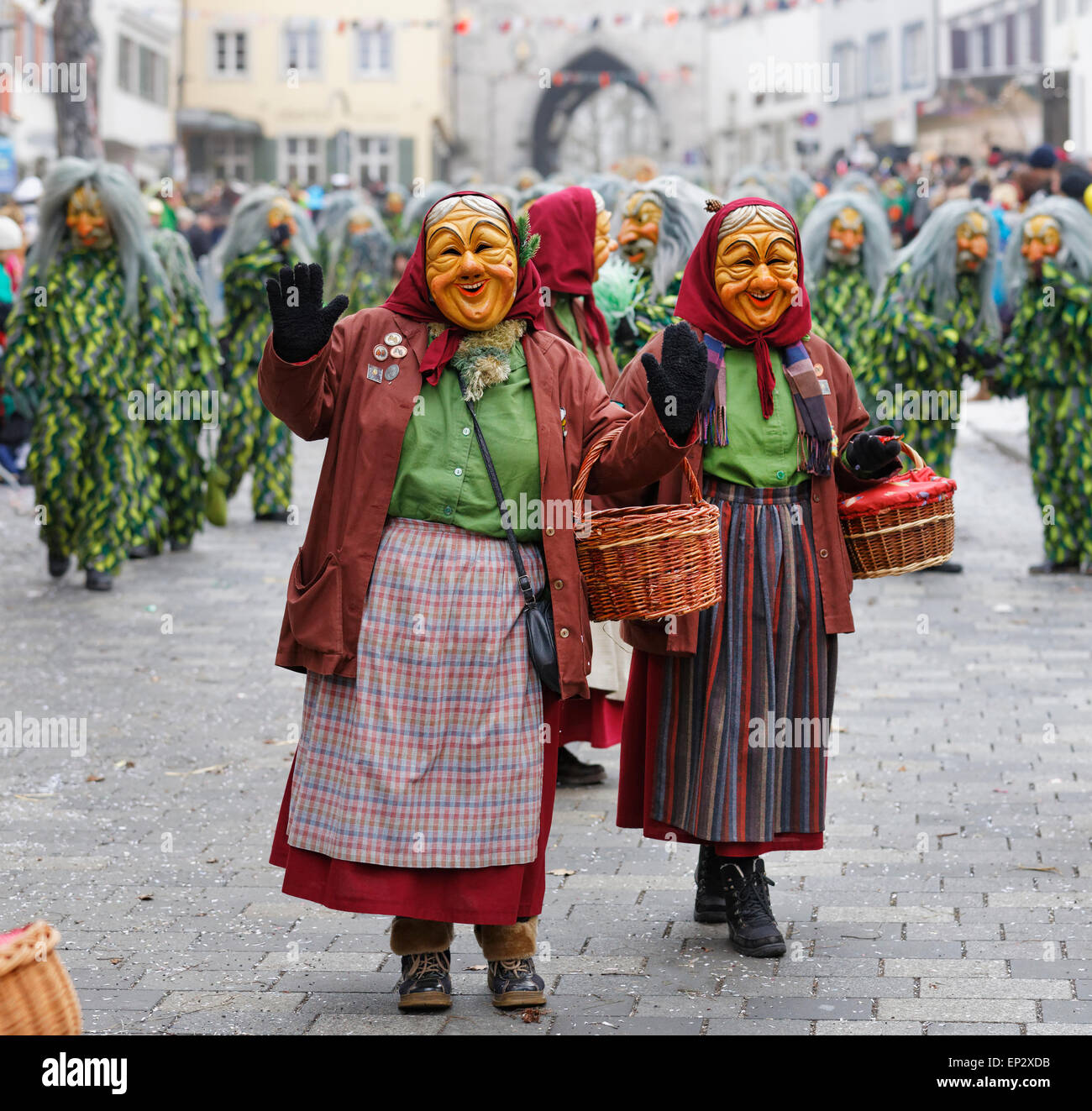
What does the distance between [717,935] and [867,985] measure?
0.54 meters

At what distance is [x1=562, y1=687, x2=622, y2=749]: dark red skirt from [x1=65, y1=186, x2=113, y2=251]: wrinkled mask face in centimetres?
461

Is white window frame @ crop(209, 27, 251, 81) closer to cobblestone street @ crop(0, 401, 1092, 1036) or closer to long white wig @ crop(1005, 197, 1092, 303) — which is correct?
long white wig @ crop(1005, 197, 1092, 303)

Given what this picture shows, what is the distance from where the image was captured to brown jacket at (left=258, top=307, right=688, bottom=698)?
4188mm

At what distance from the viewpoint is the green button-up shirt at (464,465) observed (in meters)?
4.24

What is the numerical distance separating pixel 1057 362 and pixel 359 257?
763 cm

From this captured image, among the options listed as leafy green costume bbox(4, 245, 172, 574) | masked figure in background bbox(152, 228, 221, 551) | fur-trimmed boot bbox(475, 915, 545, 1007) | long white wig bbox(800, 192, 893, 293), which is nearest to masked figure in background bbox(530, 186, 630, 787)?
fur-trimmed boot bbox(475, 915, 545, 1007)

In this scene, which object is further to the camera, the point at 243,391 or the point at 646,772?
the point at 243,391

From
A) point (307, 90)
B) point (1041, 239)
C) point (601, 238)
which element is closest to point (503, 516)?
point (601, 238)

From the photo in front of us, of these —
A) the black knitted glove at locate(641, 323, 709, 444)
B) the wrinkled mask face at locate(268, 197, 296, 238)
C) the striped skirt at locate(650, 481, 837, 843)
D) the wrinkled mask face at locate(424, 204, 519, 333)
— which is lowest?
the striped skirt at locate(650, 481, 837, 843)

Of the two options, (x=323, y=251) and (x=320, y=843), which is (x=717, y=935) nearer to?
(x=320, y=843)

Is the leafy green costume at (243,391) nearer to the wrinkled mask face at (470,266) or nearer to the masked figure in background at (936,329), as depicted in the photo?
the masked figure in background at (936,329)

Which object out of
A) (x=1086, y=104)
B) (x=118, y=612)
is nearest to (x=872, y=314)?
(x=118, y=612)

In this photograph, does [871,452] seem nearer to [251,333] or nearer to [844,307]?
[844,307]

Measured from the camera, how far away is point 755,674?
477 cm
